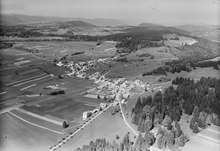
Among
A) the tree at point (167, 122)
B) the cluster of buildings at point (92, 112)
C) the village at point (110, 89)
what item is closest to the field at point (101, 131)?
the cluster of buildings at point (92, 112)

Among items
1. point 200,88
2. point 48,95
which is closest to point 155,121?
point 200,88

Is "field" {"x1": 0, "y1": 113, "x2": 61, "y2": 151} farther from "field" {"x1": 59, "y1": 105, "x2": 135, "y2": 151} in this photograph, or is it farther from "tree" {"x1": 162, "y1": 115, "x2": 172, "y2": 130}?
"tree" {"x1": 162, "y1": 115, "x2": 172, "y2": 130}

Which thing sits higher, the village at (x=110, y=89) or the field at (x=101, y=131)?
the village at (x=110, y=89)

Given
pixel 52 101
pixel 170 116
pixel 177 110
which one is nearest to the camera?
pixel 170 116

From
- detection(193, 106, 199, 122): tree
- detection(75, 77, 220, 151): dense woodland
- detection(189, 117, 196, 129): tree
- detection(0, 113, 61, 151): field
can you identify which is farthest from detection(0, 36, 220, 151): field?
detection(75, 77, 220, 151): dense woodland

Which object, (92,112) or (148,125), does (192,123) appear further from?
(92,112)

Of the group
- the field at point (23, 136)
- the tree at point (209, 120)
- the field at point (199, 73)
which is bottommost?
the field at point (23, 136)

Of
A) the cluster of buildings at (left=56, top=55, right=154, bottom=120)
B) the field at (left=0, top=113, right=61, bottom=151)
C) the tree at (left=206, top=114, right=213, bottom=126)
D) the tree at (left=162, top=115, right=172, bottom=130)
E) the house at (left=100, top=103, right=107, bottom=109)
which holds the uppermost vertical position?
the tree at (left=206, top=114, right=213, bottom=126)

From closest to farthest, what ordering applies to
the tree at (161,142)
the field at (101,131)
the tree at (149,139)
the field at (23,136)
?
1. the tree at (161,142)
2. the tree at (149,139)
3. the field at (23,136)
4. the field at (101,131)

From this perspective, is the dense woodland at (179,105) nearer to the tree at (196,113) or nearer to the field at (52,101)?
the tree at (196,113)

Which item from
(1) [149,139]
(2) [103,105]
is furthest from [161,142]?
(2) [103,105]

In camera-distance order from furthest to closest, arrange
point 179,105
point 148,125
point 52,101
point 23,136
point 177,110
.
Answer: point 52,101 → point 179,105 → point 177,110 → point 23,136 → point 148,125

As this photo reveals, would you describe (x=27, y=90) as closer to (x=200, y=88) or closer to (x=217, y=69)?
(x=200, y=88)
